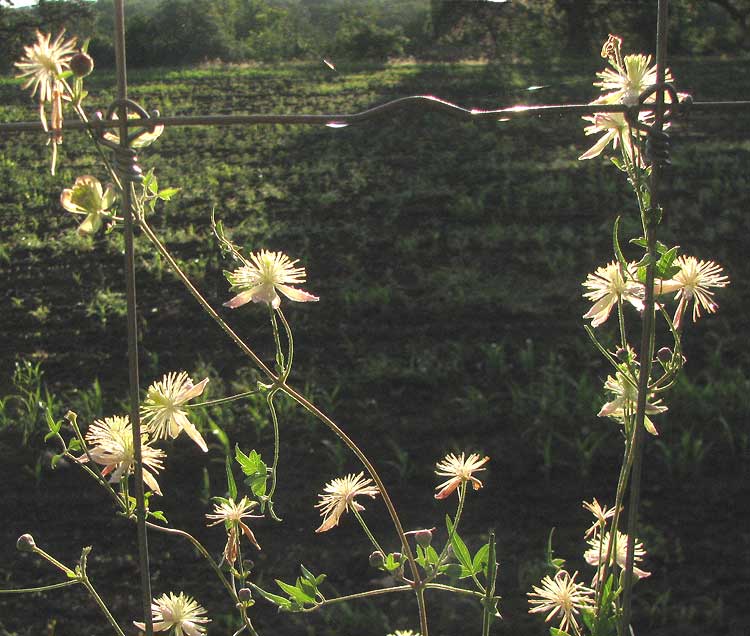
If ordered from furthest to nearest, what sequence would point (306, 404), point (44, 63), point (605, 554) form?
1. point (605, 554)
2. point (306, 404)
3. point (44, 63)

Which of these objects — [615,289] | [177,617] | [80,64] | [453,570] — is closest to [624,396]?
[615,289]

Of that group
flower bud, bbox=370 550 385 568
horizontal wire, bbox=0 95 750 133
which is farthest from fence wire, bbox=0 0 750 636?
flower bud, bbox=370 550 385 568

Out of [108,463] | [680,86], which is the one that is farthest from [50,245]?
[680,86]

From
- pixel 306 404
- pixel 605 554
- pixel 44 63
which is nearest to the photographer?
pixel 44 63

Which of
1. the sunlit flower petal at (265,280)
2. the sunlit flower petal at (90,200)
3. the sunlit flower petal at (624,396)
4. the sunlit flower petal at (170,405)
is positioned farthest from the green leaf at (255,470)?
the sunlit flower petal at (624,396)

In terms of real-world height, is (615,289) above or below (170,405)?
above

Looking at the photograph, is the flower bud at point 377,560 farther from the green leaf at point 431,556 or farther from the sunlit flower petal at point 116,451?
the sunlit flower petal at point 116,451

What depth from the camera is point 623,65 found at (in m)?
0.93

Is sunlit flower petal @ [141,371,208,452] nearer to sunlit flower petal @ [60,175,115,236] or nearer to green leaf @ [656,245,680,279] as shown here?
sunlit flower petal @ [60,175,115,236]

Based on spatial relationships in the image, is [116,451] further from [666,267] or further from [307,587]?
[666,267]

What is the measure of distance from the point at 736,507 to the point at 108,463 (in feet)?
6.54

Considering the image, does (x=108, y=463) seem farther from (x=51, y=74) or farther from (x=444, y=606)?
(x=444, y=606)

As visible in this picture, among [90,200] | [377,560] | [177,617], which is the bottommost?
[177,617]

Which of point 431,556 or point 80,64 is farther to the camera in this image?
point 431,556
